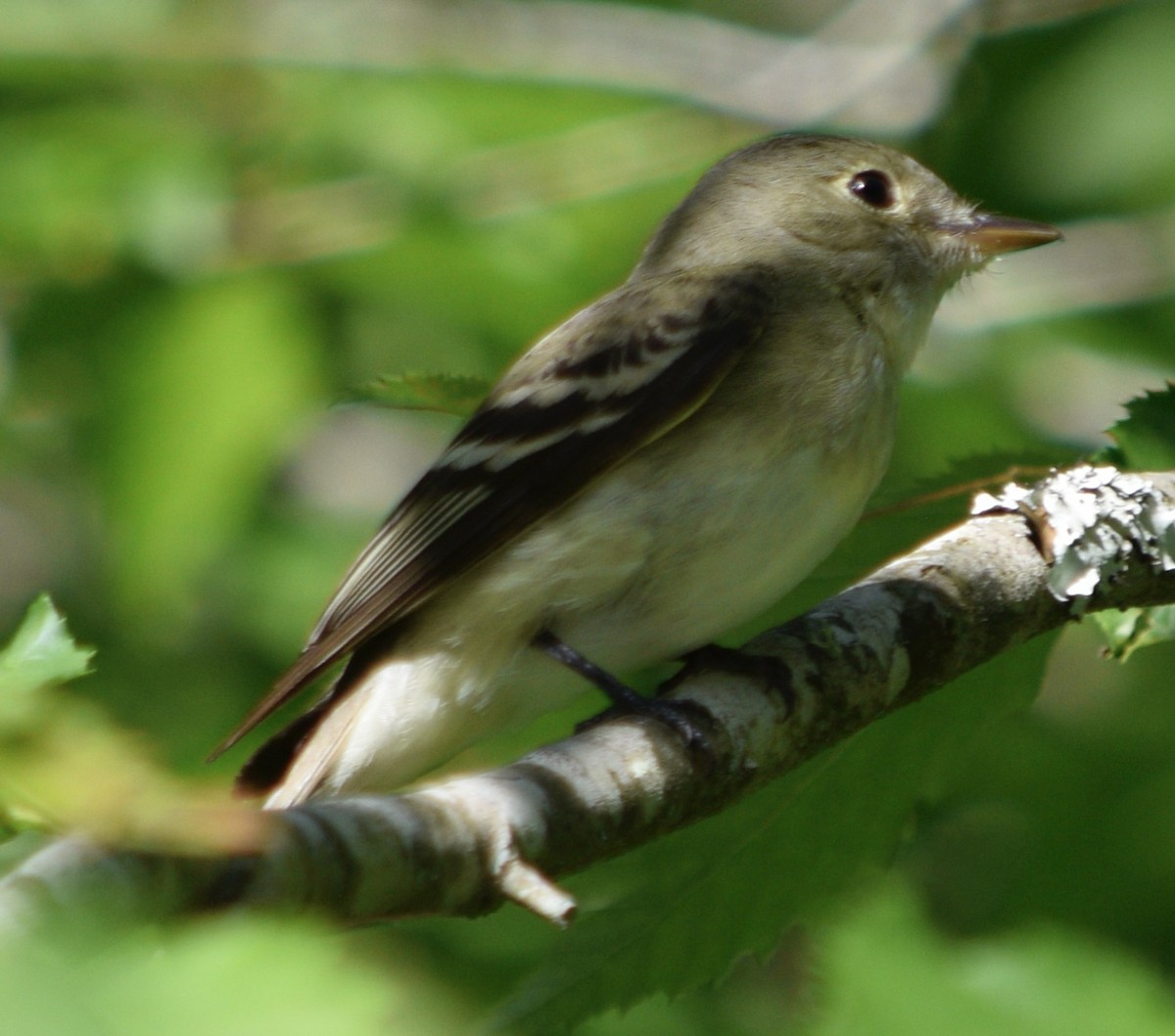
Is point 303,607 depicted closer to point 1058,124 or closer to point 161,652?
point 161,652

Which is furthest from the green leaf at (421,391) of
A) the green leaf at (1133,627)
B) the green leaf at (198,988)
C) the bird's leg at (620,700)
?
the green leaf at (198,988)

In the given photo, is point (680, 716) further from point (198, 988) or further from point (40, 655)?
point (198, 988)

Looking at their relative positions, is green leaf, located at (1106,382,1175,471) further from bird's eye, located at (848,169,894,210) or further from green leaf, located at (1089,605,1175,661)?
bird's eye, located at (848,169,894,210)

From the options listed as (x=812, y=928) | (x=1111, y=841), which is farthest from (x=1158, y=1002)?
(x=1111, y=841)

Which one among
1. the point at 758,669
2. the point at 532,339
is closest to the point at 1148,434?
the point at 758,669

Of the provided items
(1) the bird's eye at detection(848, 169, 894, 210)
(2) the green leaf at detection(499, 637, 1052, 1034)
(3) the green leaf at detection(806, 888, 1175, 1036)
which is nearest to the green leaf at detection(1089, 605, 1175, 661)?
(2) the green leaf at detection(499, 637, 1052, 1034)

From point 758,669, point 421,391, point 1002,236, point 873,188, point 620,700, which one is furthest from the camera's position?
point 873,188

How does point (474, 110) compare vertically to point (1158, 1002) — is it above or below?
above
